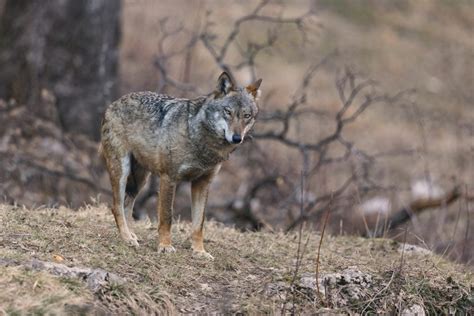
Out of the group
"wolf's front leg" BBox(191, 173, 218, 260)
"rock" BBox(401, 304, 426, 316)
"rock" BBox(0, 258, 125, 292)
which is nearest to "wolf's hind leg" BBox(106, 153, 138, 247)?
"wolf's front leg" BBox(191, 173, 218, 260)

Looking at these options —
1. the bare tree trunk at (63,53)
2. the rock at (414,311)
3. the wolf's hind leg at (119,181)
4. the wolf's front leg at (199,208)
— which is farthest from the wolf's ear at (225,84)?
the bare tree trunk at (63,53)

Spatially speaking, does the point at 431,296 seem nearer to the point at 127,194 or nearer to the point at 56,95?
the point at 127,194

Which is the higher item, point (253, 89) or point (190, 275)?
point (253, 89)

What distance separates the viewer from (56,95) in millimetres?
15438

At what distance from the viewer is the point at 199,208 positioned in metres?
8.38

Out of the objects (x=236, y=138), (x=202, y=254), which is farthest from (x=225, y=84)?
(x=202, y=254)

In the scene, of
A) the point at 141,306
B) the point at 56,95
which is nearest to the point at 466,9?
the point at 56,95

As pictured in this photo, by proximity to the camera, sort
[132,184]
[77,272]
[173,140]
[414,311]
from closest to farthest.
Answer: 1. [77,272]
2. [414,311]
3. [173,140]
4. [132,184]

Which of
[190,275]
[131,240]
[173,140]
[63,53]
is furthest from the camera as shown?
[63,53]

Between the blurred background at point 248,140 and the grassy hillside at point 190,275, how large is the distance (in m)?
0.83

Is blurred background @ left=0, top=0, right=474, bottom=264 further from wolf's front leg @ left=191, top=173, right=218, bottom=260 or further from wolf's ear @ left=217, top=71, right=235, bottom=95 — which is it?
wolf's ear @ left=217, top=71, right=235, bottom=95

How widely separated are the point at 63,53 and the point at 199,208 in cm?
803

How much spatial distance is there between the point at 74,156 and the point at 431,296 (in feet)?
24.2

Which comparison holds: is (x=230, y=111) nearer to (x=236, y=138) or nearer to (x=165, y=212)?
(x=236, y=138)
